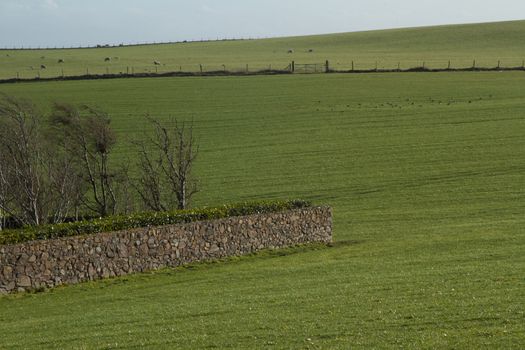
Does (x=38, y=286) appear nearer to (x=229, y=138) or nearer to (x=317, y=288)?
(x=317, y=288)

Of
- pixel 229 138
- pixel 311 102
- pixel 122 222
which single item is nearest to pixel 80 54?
pixel 311 102

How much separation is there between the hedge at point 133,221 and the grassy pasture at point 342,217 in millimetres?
1497

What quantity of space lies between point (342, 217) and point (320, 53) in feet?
277

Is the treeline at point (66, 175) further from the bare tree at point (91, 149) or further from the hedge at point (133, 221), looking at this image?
the hedge at point (133, 221)

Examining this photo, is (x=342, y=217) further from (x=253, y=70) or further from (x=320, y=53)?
(x=320, y=53)

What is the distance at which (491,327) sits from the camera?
562 inches

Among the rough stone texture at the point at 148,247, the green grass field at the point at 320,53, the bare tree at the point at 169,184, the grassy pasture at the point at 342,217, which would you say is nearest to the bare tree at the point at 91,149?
the bare tree at the point at 169,184

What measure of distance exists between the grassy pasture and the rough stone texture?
0.45 metres

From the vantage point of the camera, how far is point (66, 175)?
107ft

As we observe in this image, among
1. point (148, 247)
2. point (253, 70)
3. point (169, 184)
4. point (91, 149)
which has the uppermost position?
point (253, 70)

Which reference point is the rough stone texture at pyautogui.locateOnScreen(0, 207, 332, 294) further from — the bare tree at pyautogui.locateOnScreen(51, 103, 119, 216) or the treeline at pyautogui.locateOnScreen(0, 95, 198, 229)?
the bare tree at pyautogui.locateOnScreen(51, 103, 119, 216)

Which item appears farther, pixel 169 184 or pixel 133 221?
pixel 169 184

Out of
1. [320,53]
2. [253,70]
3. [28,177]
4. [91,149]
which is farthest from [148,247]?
[320,53]

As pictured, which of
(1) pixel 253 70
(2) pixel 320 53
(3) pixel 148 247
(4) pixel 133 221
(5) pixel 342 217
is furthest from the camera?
(2) pixel 320 53
